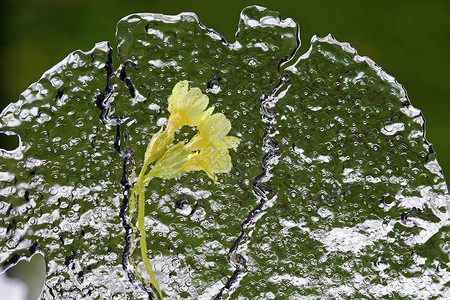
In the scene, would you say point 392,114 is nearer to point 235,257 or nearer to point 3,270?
point 235,257

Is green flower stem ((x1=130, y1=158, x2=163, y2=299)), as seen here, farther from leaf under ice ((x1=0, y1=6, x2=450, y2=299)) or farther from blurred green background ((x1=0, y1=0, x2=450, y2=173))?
blurred green background ((x1=0, y1=0, x2=450, y2=173))

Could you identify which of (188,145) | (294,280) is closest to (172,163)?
(188,145)

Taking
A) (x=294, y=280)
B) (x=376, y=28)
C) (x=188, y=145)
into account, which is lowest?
(x=294, y=280)

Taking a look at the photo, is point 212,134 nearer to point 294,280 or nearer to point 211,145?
point 211,145

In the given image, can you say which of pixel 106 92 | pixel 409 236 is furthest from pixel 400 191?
pixel 106 92

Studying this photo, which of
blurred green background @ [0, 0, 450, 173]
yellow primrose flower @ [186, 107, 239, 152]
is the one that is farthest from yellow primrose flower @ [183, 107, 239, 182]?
blurred green background @ [0, 0, 450, 173]
